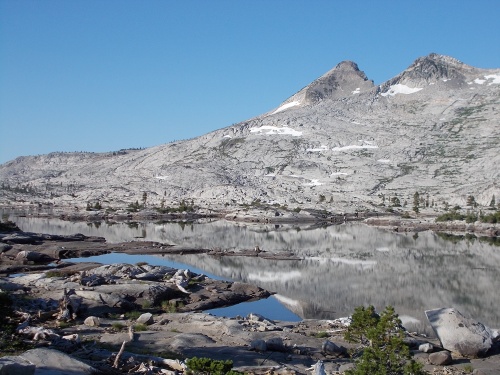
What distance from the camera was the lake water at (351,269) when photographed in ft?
116

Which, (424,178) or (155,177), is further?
(155,177)

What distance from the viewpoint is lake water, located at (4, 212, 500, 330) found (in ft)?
116

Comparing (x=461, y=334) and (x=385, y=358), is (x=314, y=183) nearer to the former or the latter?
(x=461, y=334)

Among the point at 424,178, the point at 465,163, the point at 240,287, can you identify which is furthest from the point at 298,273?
the point at 465,163

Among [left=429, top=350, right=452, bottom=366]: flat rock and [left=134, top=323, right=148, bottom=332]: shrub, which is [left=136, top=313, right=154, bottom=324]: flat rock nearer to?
[left=134, top=323, right=148, bottom=332]: shrub

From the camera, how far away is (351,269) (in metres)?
51.0

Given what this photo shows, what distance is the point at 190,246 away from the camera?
66938 millimetres

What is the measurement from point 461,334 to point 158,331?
14.1m

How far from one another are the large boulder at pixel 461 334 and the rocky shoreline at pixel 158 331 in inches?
11.7

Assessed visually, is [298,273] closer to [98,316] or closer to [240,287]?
[240,287]

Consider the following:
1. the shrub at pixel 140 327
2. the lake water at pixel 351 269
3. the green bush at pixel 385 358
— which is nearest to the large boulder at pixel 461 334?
the lake water at pixel 351 269

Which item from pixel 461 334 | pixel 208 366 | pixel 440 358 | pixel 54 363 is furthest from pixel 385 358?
pixel 461 334

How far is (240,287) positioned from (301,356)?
58.0ft

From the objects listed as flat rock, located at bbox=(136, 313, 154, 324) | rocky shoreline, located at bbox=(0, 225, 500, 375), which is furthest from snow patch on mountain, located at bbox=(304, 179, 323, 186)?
flat rock, located at bbox=(136, 313, 154, 324)
